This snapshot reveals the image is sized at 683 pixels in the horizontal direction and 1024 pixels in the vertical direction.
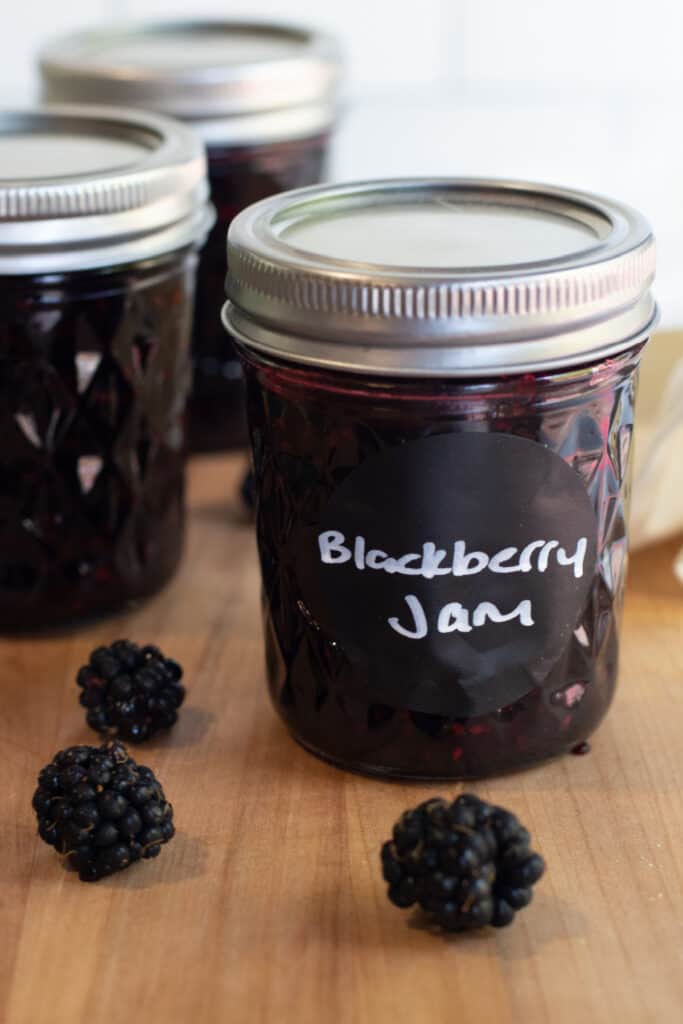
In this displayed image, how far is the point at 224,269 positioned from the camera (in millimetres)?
1131

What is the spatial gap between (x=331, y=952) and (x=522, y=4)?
114 cm

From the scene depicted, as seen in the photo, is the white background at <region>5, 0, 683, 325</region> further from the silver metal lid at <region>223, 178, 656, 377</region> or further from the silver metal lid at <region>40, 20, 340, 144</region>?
the silver metal lid at <region>223, 178, 656, 377</region>

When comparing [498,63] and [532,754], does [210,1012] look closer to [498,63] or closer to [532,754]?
[532,754]

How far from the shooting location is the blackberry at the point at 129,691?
841mm

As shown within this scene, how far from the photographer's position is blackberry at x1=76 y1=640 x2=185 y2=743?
841 millimetres

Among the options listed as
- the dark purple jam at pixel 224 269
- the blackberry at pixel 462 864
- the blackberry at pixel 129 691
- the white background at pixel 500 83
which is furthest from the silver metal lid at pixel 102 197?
the white background at pixel 500 83

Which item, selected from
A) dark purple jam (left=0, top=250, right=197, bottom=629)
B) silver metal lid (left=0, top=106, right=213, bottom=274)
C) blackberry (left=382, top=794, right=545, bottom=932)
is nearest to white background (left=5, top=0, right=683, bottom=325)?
silver metal lid (left=0, top=106, right=213, bottom=274)

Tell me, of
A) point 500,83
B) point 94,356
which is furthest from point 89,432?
point 500,83

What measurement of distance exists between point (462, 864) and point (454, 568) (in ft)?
0.49

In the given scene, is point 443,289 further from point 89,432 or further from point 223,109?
point 223,109

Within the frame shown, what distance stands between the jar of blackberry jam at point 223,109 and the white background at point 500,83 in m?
0.26

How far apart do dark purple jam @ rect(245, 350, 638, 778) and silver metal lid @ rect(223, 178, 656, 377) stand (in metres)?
0.02

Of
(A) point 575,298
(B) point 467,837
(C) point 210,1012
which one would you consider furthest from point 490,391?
(C) point 210,1012

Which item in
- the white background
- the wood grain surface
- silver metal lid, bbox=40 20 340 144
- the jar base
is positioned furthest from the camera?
the white background
